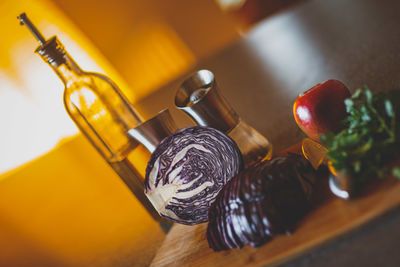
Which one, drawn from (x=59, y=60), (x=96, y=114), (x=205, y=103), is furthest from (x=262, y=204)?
(x=59, y=60)

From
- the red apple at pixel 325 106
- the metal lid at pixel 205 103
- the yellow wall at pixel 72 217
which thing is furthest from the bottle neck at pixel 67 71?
the red apple at pixel 325 106

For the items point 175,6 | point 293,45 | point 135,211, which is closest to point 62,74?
point 135,211

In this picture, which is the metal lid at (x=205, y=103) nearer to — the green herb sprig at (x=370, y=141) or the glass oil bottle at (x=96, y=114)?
the glass oil bottle at (x=96, y=114)

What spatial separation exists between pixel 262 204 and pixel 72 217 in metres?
1.28

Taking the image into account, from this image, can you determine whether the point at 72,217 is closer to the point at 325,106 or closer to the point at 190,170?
the point at 190,170

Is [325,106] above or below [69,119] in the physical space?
below

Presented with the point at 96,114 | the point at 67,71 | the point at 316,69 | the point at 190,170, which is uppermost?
the point at 67,71

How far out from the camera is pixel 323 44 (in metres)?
1.70

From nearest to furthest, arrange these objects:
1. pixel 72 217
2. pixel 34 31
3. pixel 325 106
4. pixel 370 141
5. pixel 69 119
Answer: pixel 370 141 < pixel 325 106 < pixel 34 31 < pixel 72 217 < pixel 69 119

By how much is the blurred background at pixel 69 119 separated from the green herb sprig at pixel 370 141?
0.64 meters

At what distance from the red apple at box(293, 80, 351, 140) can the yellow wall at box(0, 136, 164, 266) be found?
0.57 metres

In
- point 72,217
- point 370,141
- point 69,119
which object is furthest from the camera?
point 69,119

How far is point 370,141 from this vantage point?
25.5 inches

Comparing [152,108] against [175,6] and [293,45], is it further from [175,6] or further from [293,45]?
[175,6]
